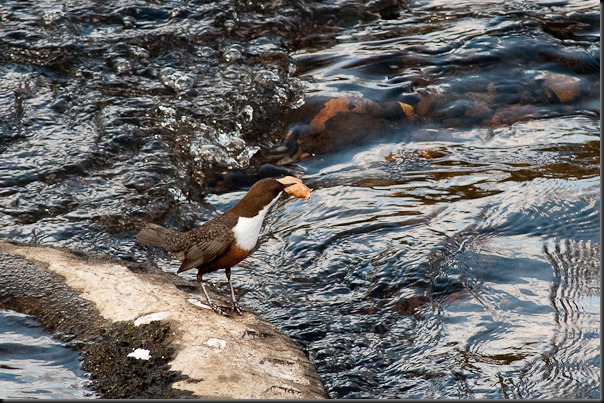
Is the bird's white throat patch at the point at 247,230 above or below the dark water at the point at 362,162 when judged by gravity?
above

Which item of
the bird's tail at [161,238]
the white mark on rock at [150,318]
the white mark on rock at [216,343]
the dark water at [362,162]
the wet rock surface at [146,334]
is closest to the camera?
the wet rock surface at [146,334]

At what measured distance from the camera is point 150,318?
394 centimetres

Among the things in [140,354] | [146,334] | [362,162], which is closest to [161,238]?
[146,334]

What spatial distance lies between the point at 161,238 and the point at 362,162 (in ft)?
7.88

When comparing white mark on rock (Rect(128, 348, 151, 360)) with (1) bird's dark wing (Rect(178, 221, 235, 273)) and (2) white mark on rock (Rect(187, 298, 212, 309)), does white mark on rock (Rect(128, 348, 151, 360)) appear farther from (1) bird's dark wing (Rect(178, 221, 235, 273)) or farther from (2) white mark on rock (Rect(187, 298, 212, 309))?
(1) bird's dark wing (Rect(178, 221, 235, 273))

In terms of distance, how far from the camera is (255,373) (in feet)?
11.6

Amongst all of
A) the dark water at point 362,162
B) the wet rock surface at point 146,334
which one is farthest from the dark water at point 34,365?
the dark water at point 362,162

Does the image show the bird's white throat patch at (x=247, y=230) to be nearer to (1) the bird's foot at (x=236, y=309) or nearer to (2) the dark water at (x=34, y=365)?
(1) the bird's foot at (x=236, y=309)

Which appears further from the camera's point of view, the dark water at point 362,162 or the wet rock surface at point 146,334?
the dark water at point 362,162

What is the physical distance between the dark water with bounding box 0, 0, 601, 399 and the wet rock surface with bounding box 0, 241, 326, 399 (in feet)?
1.78

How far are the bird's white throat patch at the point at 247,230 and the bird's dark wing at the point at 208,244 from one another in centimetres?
4

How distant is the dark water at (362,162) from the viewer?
443 cm

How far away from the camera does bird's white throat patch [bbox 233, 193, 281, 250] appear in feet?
14.2

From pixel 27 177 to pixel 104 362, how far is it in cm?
291
